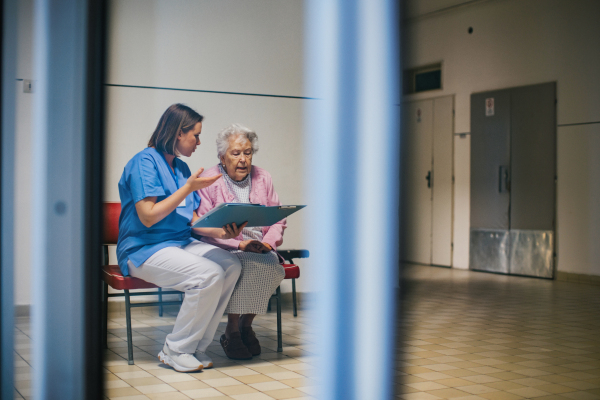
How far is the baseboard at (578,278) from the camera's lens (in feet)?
19.4

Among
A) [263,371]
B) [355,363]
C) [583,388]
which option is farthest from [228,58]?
[355,363]

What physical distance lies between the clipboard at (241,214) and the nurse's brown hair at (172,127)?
1.38 feet

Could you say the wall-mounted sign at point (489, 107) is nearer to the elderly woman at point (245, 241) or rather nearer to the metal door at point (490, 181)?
the metal door at point (490, 181)

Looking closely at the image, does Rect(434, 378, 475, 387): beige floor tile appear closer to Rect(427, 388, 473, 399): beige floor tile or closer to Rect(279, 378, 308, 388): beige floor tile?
Rect(427, 388, 473, 399): beige floor tile

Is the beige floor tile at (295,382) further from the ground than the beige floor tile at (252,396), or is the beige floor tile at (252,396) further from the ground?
the beige floor tile at (252,396)

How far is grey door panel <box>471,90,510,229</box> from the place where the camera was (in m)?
6.85

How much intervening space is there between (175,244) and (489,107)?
5.20 metres

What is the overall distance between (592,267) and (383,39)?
6.01 m

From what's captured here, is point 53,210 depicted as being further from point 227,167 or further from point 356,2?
point 227,167

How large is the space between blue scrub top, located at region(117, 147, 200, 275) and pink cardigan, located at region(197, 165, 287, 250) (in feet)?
0.63

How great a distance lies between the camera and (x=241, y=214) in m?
2.58

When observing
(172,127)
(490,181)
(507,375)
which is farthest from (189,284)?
(490,181)

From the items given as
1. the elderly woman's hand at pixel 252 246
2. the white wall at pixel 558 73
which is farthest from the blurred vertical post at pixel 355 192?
the white wall at pixel 558 73

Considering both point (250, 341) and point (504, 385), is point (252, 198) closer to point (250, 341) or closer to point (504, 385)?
point (250, 341)
